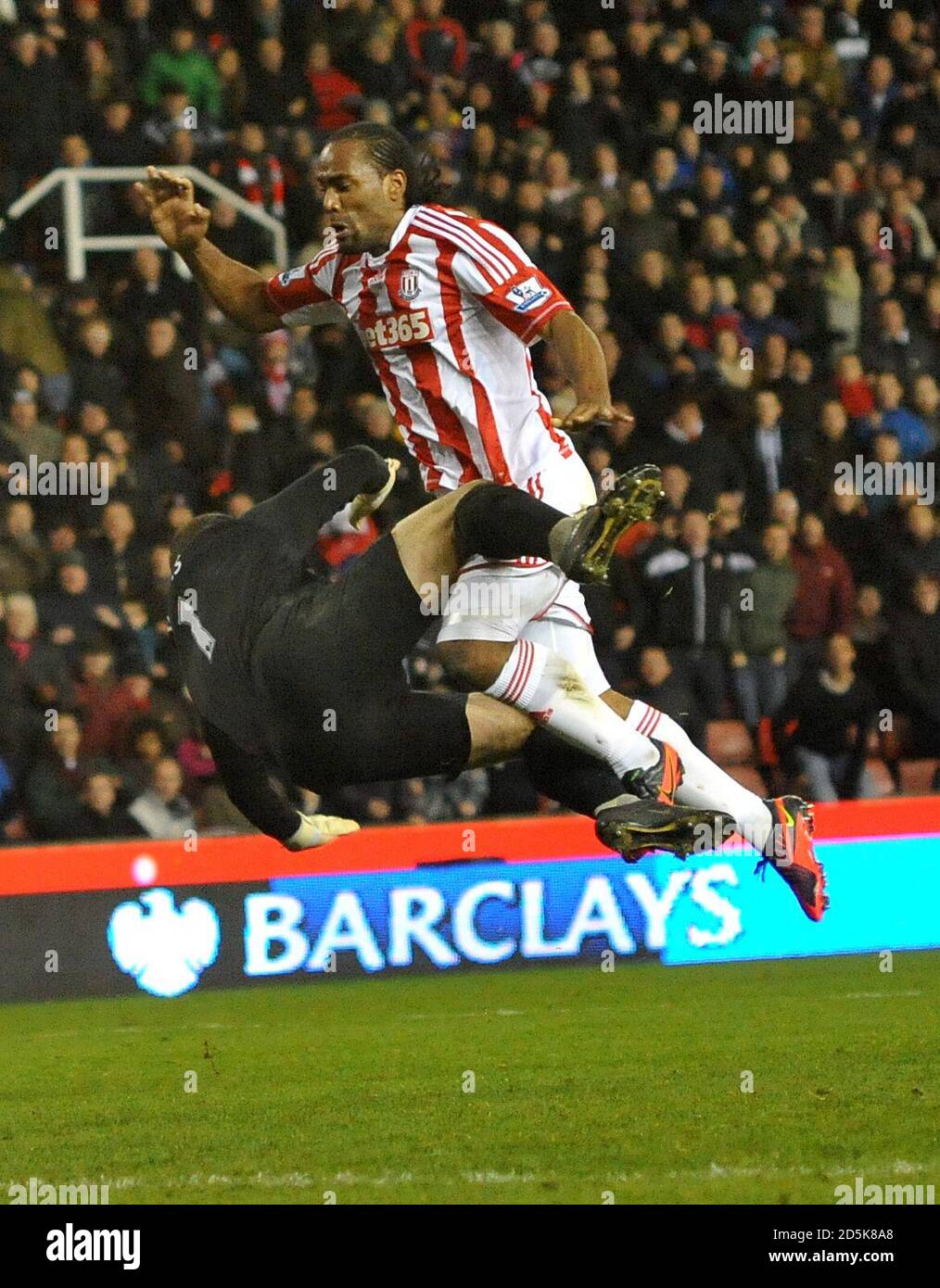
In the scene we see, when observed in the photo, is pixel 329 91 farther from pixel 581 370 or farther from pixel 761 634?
pixel 581 370

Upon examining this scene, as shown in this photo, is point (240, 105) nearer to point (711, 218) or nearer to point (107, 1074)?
point (711, 218)

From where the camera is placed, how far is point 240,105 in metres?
12.7

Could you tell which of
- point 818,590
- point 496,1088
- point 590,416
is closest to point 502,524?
point 590,416

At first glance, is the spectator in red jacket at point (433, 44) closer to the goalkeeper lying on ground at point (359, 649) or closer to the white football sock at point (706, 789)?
the goalkeeper lying on ground at point (359, 649)

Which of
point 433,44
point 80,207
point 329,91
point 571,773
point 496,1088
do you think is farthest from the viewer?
point 433,44

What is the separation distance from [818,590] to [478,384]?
225 inches

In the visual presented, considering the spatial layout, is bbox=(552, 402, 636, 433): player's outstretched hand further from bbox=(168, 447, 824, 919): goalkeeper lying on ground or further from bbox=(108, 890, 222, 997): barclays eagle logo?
bbox=(108, 890, 222, 997): barclays eagle logo

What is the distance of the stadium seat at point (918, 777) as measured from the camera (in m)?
12.1

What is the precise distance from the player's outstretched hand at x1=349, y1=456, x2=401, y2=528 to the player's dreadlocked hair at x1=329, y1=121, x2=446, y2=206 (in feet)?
2.66

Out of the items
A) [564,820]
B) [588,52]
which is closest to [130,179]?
[588,52]

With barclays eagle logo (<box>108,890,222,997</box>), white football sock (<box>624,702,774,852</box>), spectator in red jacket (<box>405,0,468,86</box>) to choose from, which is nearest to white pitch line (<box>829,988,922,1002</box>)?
barclays eagle logo (<box>108,890,222,997</box>)

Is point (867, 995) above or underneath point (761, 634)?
underneath

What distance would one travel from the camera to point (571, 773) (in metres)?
6.98

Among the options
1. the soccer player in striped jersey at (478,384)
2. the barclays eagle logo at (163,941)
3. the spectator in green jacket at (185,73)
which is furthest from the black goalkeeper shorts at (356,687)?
the spectator in green jacket at (185,73)
